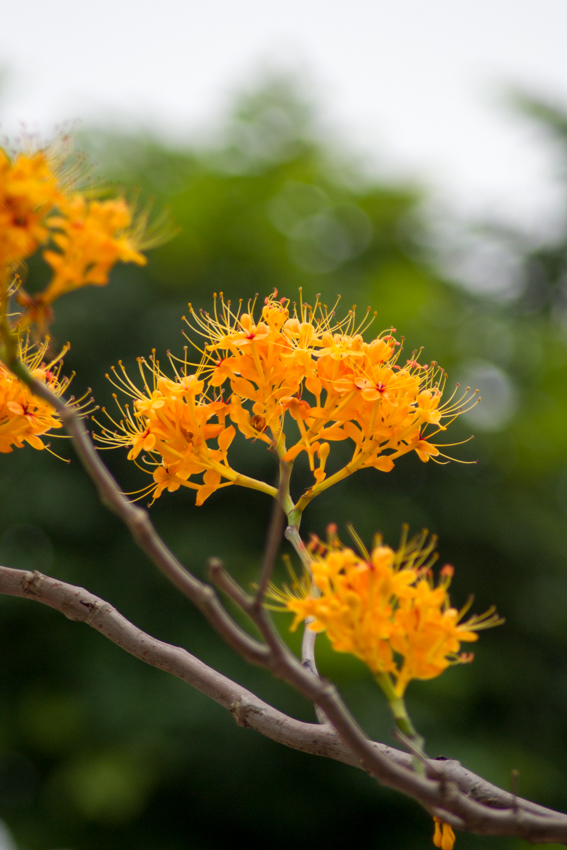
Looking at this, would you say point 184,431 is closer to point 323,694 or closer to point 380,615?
point 380,615

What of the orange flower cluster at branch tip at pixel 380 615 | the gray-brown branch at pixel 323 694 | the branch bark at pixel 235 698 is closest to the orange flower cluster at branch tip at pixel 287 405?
the branch bark at pixel 235 698

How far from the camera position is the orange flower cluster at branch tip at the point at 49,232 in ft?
3.71

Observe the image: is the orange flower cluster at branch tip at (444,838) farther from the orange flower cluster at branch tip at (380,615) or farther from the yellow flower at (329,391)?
the yellow flower at (329,391)

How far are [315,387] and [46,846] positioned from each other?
8593 millimetres

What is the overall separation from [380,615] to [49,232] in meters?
0.85

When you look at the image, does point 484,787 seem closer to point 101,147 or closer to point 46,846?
point 46,846

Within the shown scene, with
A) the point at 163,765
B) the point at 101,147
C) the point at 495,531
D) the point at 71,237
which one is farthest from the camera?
the point at 101,147

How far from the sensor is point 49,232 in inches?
47.5

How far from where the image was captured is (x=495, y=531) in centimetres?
955

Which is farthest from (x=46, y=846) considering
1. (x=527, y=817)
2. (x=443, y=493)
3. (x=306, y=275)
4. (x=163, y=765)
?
(x=527, y=817)

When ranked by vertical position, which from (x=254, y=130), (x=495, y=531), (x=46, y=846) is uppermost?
Answer: (x=254, y=130)

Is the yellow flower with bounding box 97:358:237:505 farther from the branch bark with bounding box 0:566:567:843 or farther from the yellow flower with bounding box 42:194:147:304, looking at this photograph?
the yellow flower with bounding box 42:194:147:304

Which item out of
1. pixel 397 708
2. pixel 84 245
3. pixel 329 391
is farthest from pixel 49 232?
pixel 397 708

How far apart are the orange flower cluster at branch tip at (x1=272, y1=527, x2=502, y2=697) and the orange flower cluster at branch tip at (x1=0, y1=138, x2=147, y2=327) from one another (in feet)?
2.09
